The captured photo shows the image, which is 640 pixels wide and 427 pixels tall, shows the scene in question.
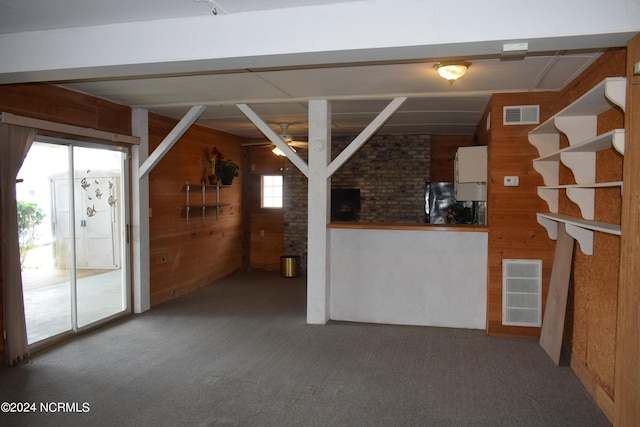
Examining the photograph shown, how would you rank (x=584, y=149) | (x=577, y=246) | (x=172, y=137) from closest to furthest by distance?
1. (x=584, y=149)
2. (x=577, y=246)
3. (x=172, y=137)

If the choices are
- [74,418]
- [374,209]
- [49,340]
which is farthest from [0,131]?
[374,209]

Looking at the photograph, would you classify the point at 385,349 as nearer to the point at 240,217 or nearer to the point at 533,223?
the point at 533,223

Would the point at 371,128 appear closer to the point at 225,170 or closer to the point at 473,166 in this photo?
the point at 473,166

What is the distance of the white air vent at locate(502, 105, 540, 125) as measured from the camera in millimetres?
4766

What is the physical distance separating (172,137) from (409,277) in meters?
3.06

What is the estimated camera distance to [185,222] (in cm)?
685

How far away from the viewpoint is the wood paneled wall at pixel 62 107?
408cm

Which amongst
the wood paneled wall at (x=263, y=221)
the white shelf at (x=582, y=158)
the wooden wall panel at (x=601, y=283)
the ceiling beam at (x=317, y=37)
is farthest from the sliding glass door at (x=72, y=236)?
the wooden wall panel at (x=601, y=283)

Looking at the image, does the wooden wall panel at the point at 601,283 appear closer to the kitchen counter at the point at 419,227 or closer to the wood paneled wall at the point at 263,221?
the kitchen counter at the point at 419,227

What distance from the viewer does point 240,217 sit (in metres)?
8.70

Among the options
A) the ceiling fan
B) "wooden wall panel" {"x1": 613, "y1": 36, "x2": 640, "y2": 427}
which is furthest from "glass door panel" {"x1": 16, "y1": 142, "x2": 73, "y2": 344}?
"wooden wall panel" {"x1": 613, "y1": 36, "x2": 640, "y2": 427}

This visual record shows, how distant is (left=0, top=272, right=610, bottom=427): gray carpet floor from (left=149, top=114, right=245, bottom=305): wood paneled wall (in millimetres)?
1168

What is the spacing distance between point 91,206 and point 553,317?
14.9 feet

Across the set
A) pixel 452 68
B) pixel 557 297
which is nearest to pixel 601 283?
pixel 557 297
